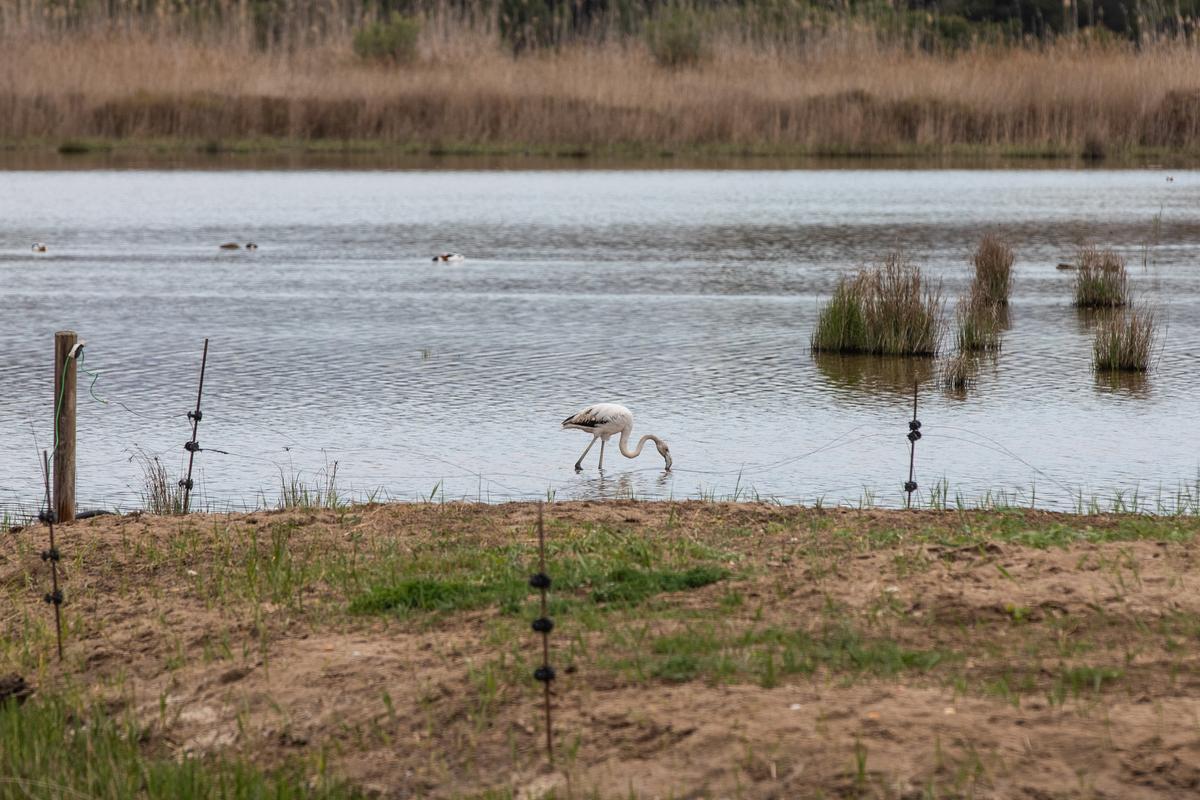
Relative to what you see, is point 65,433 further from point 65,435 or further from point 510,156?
point 510,156

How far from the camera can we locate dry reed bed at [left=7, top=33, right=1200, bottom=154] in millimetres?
38188

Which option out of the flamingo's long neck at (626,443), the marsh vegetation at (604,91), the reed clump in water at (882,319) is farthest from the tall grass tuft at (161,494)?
the marsh vegetation at (604,91)

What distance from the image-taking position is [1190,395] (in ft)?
43.1

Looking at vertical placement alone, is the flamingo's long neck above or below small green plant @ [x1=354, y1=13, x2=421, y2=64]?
below

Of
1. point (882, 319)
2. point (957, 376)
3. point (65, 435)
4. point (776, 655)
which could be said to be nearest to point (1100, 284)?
point (882, 319)

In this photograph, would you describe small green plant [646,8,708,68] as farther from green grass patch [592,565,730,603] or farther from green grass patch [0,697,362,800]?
green grass patch [0,697,362,800]

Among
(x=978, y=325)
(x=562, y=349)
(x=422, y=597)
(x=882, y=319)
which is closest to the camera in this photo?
(x=422, y=597)

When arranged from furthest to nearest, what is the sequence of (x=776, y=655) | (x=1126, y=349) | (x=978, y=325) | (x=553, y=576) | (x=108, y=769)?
(x=978, y=325)
(x=1126, y=349)
(x=553, y=576)
(x=776, y=655)
(x=108, y=769)

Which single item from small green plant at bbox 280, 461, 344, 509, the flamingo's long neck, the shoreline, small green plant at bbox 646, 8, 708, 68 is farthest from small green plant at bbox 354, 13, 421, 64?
small green plant at bbox 280, 461, 344, 509

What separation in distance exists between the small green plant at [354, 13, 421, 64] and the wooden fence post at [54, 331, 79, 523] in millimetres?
36723

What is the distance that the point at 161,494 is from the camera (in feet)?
30.7

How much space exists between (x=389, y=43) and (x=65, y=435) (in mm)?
37321

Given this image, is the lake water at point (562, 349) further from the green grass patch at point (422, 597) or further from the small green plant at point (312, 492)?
the green grass patch at point (422, 597)

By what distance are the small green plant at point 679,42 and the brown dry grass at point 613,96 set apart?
16.1 inches
